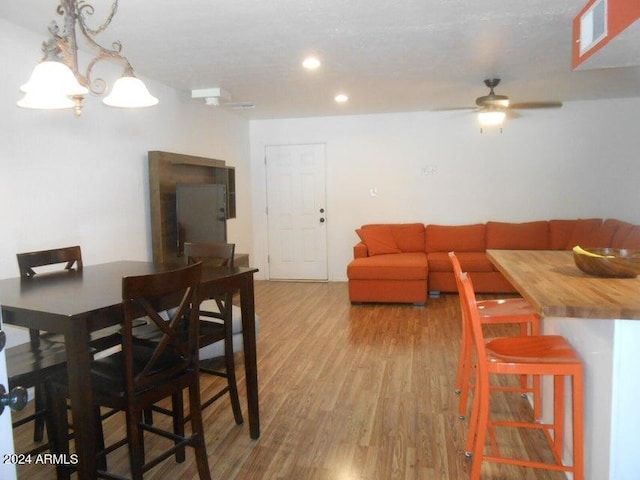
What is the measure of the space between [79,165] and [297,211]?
3.68 meters

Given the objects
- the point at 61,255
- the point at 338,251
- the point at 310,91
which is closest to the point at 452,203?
the point at 338,251

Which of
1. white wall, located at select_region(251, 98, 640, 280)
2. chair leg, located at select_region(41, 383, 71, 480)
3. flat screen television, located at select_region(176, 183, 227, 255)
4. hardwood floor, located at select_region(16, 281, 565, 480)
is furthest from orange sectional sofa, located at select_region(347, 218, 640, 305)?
chair leg, located at select_region(41, 383, 71, 480)

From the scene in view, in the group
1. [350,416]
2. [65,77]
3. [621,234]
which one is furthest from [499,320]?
[621,234]

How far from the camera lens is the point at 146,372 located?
72.4 inches

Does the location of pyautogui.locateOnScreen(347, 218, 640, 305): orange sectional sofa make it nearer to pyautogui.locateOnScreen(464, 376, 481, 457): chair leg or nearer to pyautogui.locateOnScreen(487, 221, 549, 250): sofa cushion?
pyautogui.locateOnScreen(487, 221, 549, 250): sofa cushion

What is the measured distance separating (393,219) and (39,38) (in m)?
4.67

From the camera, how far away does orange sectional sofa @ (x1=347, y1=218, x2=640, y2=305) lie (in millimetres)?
5258

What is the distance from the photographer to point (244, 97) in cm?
521

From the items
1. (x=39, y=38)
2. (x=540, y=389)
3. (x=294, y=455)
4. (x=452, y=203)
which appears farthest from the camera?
(x=452, y=203)

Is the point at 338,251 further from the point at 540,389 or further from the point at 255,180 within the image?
the point at 540,389

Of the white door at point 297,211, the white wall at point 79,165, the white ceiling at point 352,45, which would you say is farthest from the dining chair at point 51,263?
the white door at point 297,211

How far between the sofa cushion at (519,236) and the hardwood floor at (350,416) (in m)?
1.91

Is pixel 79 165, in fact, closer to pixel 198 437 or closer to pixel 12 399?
pixel 198 437

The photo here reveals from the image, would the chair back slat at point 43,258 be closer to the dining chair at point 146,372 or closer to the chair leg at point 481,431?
the dining chair at point 146,372
